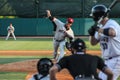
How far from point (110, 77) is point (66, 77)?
6732mm

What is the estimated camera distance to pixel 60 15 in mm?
40688

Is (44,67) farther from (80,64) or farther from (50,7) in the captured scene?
(50,7)

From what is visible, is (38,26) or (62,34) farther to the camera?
(38,26)

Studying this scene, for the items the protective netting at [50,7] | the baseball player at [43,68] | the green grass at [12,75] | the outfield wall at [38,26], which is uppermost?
the protective netting at [50,7]

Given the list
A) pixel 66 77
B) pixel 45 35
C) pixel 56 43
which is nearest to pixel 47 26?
pixel 45 35

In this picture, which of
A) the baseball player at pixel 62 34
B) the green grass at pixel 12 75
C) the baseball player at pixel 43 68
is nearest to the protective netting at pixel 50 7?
the baseball player at pixel 62 34

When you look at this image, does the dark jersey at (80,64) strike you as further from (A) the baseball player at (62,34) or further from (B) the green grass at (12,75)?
(A) the baseball player at (62,34)

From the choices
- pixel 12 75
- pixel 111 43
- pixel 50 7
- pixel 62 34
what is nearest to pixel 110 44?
pixel 111 43

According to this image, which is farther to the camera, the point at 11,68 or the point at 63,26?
the point at 63,26

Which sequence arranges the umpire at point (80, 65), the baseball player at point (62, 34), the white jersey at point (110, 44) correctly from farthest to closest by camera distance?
1. the baseball player at point (62, 34)
2. the white jersey at point (110, 44)
3. the umpire at point (80, 65)

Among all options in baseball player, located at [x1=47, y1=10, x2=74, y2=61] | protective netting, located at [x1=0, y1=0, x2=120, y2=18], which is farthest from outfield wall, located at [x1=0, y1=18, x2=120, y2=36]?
baseball player, located at [x1=47, y1=10, x2=74, y2=61]

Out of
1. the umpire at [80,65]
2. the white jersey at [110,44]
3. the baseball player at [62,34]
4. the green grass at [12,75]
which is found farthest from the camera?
the baseball player at [62,34]

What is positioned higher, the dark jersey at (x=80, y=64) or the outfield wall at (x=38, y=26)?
the dark jersey at (x=80, y=64)

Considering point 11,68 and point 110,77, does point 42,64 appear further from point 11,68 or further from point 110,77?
point 11,68
